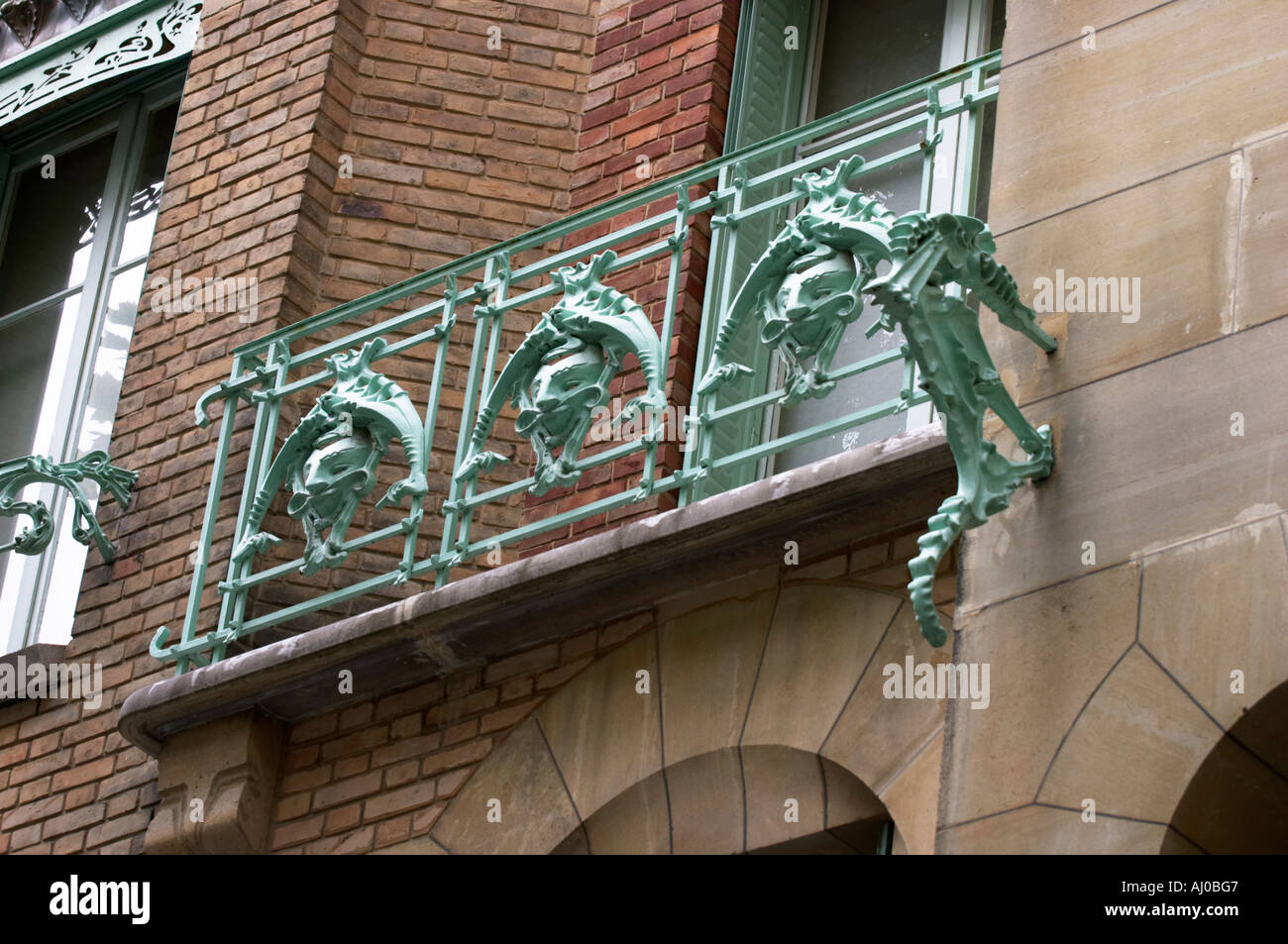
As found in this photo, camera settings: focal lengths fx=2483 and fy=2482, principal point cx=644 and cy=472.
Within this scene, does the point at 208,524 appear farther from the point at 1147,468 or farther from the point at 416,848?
the point at 1147,468

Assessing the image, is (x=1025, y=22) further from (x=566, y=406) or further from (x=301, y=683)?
(x=301, y=683)

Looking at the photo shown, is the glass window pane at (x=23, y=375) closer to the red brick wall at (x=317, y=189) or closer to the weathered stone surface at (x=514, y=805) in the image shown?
the red brick wall at (x=317, y=189)

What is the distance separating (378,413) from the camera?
797 centimetres

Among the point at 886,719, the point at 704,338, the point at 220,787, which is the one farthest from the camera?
the point at 220,787

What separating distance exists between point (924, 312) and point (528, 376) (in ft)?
6.64

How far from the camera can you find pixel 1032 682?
6.06 metres

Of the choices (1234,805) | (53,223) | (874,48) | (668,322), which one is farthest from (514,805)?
(53,223)

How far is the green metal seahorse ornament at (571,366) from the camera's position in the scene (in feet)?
24.5

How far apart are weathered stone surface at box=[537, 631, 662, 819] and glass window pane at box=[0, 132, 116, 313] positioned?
13.2 feet

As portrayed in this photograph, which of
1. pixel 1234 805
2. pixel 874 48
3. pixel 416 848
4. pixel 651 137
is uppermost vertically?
pixel 874 48

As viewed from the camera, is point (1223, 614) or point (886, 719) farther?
point (886, 719)

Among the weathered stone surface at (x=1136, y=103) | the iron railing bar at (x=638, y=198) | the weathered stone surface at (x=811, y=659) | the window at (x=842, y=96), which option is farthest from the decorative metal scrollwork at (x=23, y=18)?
the weathered stone surface at (x=1136, y=103)

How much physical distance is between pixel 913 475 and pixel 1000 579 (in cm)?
63

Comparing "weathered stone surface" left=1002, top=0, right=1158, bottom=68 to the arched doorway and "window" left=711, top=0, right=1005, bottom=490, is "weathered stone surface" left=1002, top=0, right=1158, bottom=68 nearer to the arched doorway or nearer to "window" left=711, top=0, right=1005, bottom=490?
"window" left=711, top=0, right=1005, bottom=490
